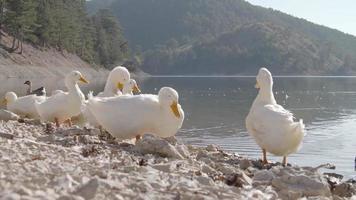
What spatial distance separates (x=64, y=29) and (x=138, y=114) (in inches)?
3691

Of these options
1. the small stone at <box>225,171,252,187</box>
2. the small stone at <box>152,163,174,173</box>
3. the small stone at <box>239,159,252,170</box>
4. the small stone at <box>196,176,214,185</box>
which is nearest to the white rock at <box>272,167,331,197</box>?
the small stone at <box>225,171,252,187</box>

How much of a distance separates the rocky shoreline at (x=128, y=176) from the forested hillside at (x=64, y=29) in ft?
236

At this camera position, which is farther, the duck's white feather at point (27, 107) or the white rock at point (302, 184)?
the duck's white feather at point (27, 107)

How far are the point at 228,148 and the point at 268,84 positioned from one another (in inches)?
345

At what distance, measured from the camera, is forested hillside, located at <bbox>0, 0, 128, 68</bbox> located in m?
80.7

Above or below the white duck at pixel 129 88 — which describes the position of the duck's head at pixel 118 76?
above

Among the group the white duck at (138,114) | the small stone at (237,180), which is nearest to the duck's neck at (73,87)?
the white duck at (138,114)

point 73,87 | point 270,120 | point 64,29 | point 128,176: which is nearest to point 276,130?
point 270,120

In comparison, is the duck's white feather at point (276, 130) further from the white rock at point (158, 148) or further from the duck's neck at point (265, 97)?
the white rock at point (158, 148)

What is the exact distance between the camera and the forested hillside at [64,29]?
8069cm

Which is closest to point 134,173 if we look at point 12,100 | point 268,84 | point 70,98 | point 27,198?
point 27,198

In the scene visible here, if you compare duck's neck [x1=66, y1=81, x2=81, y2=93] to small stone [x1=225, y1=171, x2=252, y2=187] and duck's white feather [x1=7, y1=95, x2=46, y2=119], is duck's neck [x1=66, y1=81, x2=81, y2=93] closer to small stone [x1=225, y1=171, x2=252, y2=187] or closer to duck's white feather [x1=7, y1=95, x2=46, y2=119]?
duck's white feather [x1=7, y1=95, x2=46, y2=119]

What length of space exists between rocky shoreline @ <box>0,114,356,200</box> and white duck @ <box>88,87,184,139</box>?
0.35 m

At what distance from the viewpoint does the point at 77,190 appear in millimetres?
5832
